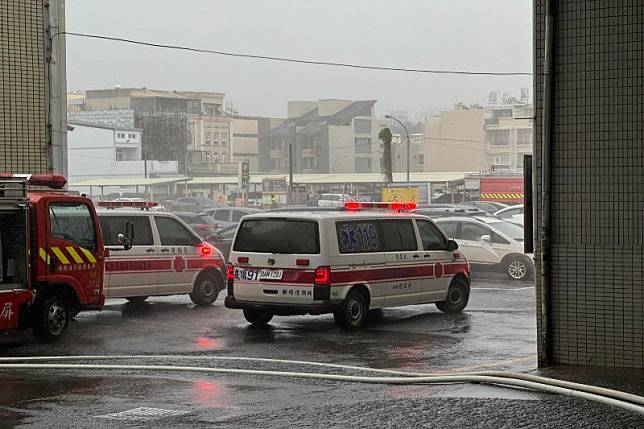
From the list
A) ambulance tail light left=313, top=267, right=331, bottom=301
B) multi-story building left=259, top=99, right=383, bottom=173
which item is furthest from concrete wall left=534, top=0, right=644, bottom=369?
multi-story building left=259, top=99, right=383, bottom=173

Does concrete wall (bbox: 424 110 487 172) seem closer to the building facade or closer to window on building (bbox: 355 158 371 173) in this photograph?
window on building (bbox: 355 158 371 173)

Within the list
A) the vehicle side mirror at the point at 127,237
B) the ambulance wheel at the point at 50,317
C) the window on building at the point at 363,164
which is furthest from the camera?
the window on building at the point at 363,164

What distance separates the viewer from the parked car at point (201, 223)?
112 feet

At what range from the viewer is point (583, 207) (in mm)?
10828

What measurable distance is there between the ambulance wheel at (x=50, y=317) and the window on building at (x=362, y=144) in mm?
104292

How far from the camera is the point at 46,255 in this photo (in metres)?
14.5

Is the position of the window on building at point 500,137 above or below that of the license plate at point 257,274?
above

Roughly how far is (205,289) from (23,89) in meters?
5.29

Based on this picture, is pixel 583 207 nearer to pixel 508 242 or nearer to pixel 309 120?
pixel 508 242

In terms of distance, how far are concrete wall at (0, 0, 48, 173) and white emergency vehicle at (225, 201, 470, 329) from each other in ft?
11.5

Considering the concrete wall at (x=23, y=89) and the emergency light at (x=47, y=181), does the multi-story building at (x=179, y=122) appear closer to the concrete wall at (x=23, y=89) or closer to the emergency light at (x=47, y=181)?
the concrete wall at (x=23, y=89)

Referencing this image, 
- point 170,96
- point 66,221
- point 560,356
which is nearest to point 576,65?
point 560,356

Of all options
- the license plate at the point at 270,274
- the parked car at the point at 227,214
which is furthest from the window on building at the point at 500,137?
the license plate at the point at 270,274

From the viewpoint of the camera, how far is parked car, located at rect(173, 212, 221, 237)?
34.0 metres
